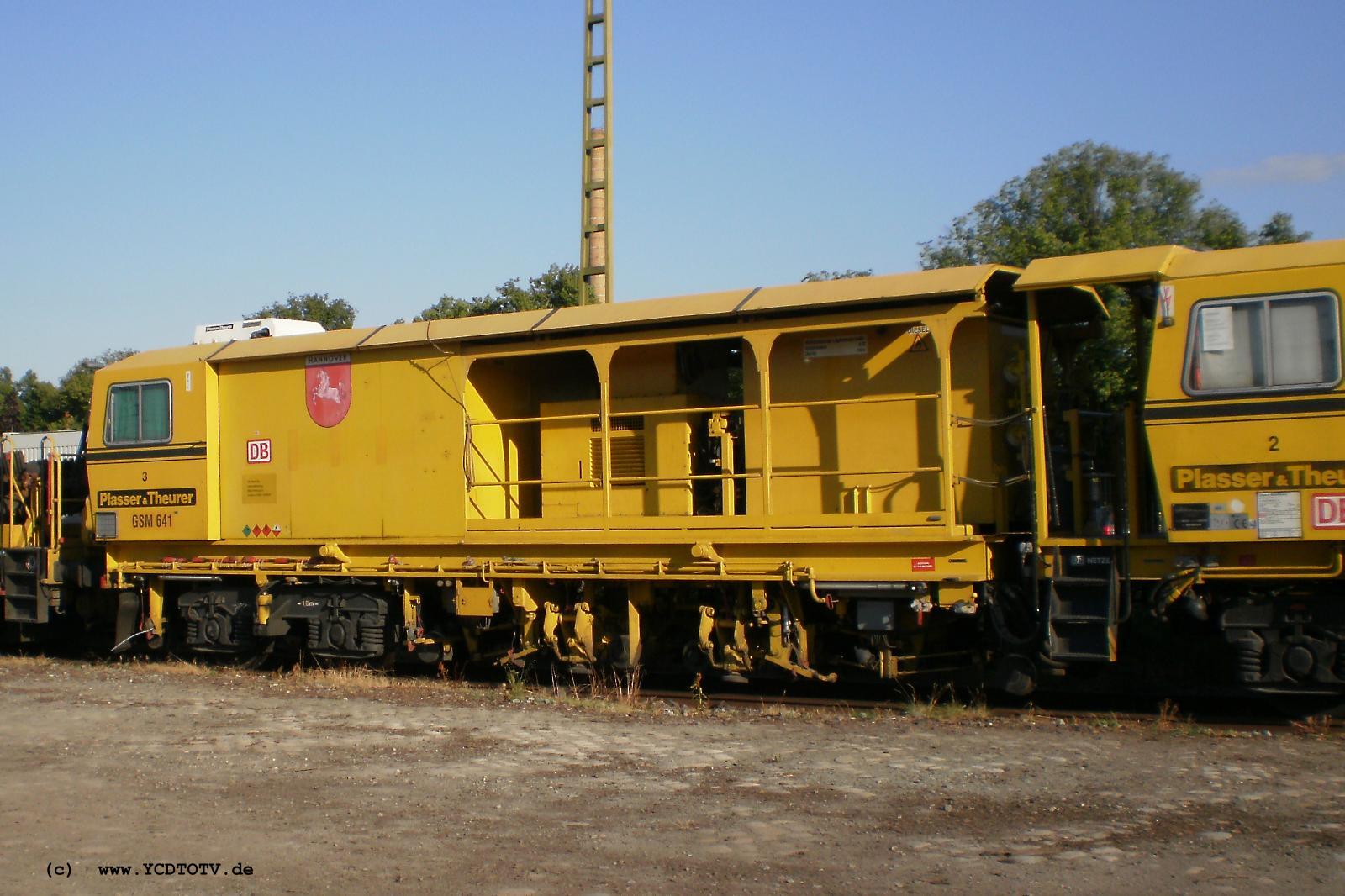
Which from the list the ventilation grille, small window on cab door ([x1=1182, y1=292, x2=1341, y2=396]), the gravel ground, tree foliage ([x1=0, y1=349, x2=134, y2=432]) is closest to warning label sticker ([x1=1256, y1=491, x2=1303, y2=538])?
small window on cab door ([x1=1182, y1=292, x2=1341, y2=396])

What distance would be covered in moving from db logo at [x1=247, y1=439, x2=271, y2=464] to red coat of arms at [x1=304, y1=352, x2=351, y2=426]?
26.6 inches

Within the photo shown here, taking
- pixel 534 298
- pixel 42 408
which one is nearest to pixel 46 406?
pixel 42 408

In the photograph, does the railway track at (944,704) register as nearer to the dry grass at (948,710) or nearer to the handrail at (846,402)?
the dry grass at (948,710)

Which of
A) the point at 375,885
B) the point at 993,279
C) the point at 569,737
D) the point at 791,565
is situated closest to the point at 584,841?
the point at 375,885

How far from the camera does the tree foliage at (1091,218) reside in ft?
62.5

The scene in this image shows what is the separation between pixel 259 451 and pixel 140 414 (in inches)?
68.0

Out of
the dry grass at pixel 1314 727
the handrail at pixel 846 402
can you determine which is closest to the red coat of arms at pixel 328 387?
the handrail at pixel 846 402

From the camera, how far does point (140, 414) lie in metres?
13.8

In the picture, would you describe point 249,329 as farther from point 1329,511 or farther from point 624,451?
point 1329,511

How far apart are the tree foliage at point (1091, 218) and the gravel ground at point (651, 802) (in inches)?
378

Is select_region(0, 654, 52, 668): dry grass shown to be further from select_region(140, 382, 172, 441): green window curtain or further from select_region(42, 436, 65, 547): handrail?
select_region(140, 382, 172, 441): green window curtain

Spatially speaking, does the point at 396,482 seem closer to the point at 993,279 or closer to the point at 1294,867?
the point at 993,279

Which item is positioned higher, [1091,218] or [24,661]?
[1091,218]

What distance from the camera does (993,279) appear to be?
1025 cm
